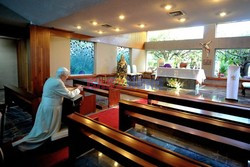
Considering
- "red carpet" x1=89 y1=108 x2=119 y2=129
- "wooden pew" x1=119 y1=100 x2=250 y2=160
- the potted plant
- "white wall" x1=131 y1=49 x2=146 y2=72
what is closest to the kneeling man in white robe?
"wooden pew" x1=119 y1=100 x2=250 y2=160

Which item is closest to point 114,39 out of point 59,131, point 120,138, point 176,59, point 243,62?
point 176,59

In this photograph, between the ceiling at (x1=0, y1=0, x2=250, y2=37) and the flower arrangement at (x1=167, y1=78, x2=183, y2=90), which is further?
the flower arrangement at (x1=167, y1=78, x2=183, y2=90)

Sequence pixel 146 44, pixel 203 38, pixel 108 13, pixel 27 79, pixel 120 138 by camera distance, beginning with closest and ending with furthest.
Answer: pixel 120 138 < pixel 108 13 < pixel 27 79 < pixel 203 38 < pixel 146 44

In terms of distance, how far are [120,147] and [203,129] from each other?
41.1 inches

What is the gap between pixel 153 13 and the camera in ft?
12.4

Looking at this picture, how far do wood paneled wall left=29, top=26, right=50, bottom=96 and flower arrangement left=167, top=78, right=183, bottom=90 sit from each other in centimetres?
481

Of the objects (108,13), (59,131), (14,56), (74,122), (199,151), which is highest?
(108,13)

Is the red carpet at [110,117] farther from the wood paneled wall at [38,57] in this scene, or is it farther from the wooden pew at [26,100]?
the wood paneled wall at [38,57]

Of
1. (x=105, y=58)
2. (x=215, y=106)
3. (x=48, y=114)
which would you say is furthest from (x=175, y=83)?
(x=48, y=114)

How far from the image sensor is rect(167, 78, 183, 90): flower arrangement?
6621 mm

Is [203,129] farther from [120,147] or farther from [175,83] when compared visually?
[175,83]

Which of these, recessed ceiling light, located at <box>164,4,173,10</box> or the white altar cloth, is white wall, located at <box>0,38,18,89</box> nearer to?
the white altar cloth

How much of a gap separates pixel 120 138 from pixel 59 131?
4.28ft

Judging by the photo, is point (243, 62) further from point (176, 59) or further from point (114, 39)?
point (114, 39)
